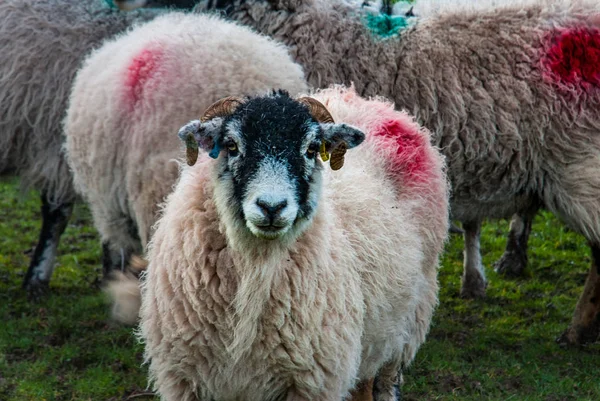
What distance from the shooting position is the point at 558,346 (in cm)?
629

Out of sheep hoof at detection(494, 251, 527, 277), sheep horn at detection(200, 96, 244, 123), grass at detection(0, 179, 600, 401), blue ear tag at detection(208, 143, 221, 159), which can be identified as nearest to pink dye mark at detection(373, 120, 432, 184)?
sheep horn at detection(200, 96, 244, 123)

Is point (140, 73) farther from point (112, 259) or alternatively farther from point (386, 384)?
point (386, 384)

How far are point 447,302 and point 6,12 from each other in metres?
3.83

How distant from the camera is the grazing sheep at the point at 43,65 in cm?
636

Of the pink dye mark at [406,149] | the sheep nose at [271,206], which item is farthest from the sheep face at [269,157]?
the pink dye mark at [406,149]

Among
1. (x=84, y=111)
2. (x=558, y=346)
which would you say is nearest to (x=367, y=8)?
(x=84, y=111)

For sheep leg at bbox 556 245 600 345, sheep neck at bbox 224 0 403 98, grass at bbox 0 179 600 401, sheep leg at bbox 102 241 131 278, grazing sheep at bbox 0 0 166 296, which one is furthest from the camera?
grazing sheep at bbox 0 0 166 296

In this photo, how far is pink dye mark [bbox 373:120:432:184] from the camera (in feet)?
15.2

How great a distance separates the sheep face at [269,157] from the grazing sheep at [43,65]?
2819mm

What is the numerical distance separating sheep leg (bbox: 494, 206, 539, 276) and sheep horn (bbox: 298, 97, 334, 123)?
152 inches

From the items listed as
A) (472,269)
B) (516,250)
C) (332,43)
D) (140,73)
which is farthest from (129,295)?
(516,250)

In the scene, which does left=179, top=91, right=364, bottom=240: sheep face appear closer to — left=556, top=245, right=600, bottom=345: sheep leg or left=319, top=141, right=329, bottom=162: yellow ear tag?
left=319, top=141, right=329, bottom=162: yellow ear tag

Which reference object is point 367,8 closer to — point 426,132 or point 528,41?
point 528,41

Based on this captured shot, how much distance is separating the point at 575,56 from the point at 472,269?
6.45 feet
